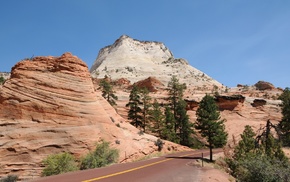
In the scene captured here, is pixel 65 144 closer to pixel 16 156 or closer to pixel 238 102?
pixel 16 156

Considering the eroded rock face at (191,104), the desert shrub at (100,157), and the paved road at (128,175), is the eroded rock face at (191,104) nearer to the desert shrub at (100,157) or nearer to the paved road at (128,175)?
the desert shrub at (100,157)

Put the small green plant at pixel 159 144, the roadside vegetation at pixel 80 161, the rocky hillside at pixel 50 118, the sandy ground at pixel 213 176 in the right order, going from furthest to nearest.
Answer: the small green plant at pixel 159 144 < the rocky hillside at pixel 50 118 < the roadside vegetation at pixel 80 161 < the sandy ground at pixel 213 176

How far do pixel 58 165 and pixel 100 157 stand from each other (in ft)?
12.1

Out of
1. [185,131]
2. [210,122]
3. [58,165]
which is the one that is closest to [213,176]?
[58,165]

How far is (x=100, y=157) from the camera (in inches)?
867

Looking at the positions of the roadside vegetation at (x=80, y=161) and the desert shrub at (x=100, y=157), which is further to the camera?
the desert shrub at (x=100, y=157)

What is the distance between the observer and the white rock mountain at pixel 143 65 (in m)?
106

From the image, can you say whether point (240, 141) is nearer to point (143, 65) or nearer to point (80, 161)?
point (80, 161)

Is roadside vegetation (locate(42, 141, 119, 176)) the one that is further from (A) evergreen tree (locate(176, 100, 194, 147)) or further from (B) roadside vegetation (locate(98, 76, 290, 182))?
(A) evergreen tree (locate(176, 100, 194, 147))

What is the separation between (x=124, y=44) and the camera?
150625 millimetres

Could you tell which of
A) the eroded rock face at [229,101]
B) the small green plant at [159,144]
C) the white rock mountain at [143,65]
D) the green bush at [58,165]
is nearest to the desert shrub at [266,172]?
the green bush at [58,165]

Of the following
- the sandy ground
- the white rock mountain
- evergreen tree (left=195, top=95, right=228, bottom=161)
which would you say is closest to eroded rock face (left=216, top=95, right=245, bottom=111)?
the white rock mountain

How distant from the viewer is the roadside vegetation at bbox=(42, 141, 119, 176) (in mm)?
19281

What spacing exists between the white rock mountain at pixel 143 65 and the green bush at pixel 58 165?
75180mm
